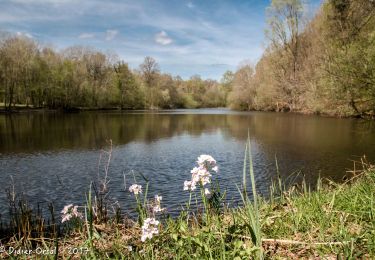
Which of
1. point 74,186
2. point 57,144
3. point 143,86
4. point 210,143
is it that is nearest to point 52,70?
point 143,86

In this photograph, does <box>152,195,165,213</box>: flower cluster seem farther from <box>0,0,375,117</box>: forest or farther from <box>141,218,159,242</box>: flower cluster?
<box>0,0,375,117</box>: forest

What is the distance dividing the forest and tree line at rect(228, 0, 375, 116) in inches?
2.8

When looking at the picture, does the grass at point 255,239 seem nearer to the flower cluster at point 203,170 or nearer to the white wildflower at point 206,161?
the flower cluster at point 203,170

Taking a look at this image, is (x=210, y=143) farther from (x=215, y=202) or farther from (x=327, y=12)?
(x=327, y=12)

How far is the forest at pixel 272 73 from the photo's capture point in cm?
3178

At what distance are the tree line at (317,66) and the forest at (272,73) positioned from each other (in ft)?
0.24

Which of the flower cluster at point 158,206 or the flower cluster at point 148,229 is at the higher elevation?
the flower cluster at point 148,229

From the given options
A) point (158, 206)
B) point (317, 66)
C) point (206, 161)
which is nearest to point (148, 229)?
point (206, 161)

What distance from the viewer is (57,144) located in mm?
26641

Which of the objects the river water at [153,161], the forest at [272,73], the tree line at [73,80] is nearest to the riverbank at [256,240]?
the river water at [153,161]

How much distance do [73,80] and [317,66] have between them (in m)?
58.9

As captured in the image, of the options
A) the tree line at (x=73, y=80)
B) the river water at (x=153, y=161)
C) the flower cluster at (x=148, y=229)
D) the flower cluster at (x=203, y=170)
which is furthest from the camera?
the tree line at (x=73, y=80)

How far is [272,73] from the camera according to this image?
68.4 m

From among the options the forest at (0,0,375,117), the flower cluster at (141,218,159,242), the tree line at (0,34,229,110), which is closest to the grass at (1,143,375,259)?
the flower cluster at (141,218,159,242)
